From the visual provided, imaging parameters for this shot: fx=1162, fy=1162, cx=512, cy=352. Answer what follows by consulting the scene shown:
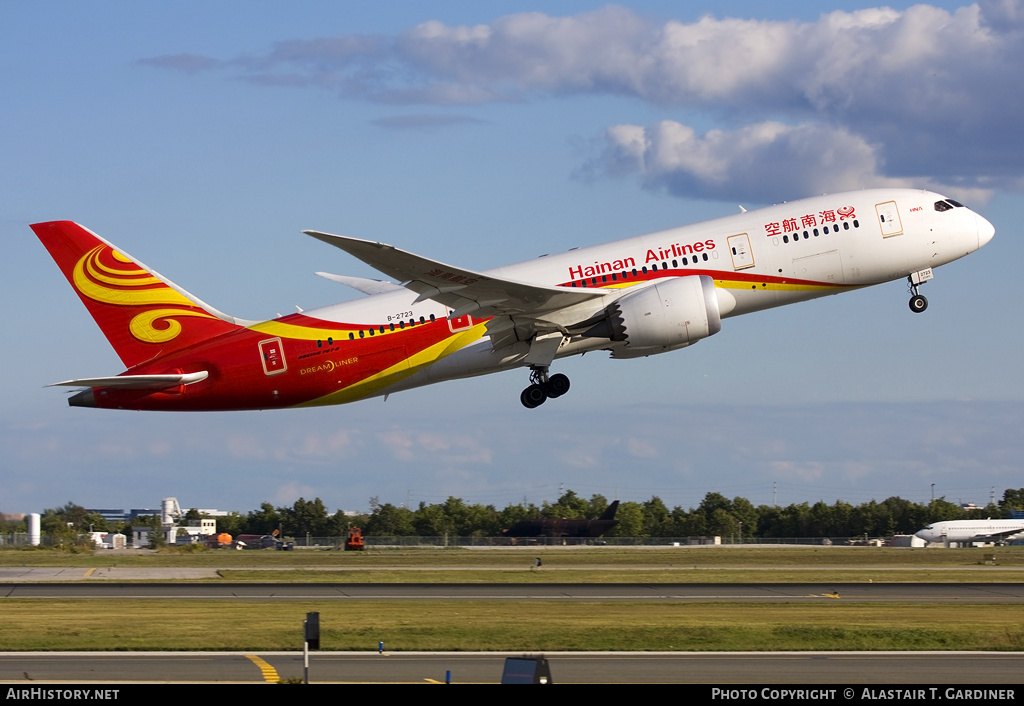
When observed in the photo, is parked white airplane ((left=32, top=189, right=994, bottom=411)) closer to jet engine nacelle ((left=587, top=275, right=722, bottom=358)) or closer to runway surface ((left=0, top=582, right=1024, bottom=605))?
jet engine nacelle ((left=587, top=275, right=722, bottom=358))

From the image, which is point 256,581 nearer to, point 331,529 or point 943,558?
point 943,558

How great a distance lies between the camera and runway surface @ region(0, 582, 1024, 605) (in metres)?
45.0

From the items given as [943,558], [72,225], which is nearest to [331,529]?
[943,558]

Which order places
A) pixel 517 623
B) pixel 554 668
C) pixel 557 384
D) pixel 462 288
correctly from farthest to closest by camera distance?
1. pixel 557 384
2. pixel 462 288
3. pixel 517 623
4. pixel 554 668

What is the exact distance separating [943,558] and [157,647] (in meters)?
60.0

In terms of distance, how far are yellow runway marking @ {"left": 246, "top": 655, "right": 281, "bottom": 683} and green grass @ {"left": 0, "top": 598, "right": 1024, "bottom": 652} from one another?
172cm

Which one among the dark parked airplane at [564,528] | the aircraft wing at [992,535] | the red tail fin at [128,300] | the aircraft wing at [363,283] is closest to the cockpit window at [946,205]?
the aircraft wing at [363,283]

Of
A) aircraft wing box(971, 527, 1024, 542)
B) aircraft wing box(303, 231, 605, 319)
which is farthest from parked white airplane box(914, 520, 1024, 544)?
aircraft wing box(303, 231, 605, 319)

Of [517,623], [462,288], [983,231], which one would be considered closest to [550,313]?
[462,288]

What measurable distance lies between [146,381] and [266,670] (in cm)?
1638

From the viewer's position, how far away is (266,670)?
27.8 meters

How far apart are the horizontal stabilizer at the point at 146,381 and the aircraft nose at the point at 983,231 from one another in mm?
28216

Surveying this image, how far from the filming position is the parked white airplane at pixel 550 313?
3900cm

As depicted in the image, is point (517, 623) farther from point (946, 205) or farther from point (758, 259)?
point (946, 205)
